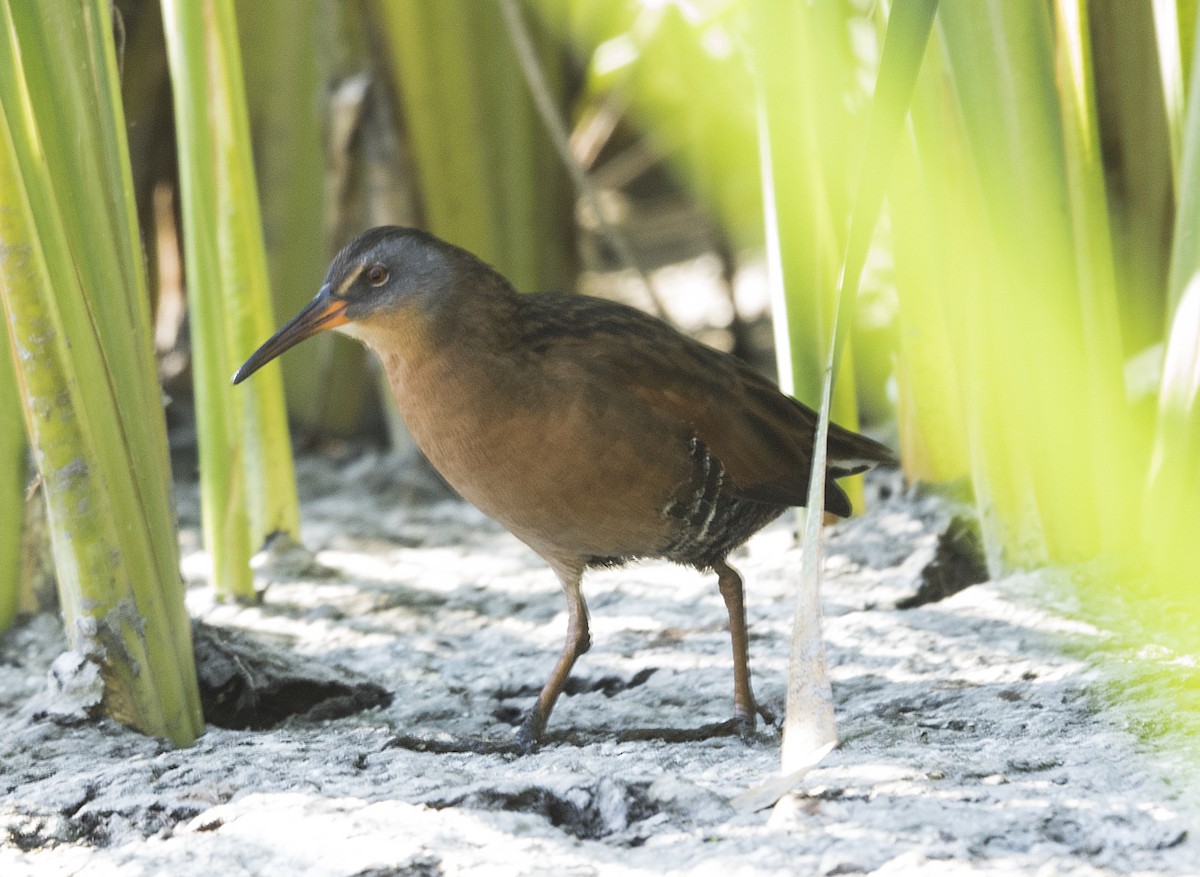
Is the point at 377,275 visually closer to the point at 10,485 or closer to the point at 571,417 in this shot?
the point at 571,417

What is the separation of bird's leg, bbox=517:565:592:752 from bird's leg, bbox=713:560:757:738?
244 mm

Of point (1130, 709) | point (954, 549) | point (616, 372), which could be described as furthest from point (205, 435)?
point (1130, 709)

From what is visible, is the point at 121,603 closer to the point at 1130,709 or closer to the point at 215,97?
the point at 215,97

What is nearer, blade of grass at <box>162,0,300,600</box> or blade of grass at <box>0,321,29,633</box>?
blade of grass at <box>0,321,29,633</box>

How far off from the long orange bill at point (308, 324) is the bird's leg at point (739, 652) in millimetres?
774

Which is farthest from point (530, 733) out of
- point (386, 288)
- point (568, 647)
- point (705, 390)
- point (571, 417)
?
point (386, 288)

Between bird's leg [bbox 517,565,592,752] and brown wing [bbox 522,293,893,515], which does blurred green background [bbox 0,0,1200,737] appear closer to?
brown wing [bbox 522,293,893,515]

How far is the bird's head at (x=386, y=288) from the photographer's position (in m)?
2.25

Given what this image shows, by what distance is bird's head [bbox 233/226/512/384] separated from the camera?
225 cm

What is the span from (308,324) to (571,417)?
507 millimetres

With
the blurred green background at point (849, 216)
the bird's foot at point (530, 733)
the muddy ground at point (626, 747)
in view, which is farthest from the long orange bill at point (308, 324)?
the bird's foot at point (530, 733)

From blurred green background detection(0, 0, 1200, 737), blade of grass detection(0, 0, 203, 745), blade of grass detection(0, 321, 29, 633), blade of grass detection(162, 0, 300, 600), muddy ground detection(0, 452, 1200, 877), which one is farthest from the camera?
blade of grass detection(162, 0, 300, 600)

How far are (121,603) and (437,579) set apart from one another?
1.19 meters

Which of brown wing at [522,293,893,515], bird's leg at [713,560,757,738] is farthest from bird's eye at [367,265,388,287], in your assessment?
bird's leg at [713,560,757,738]
